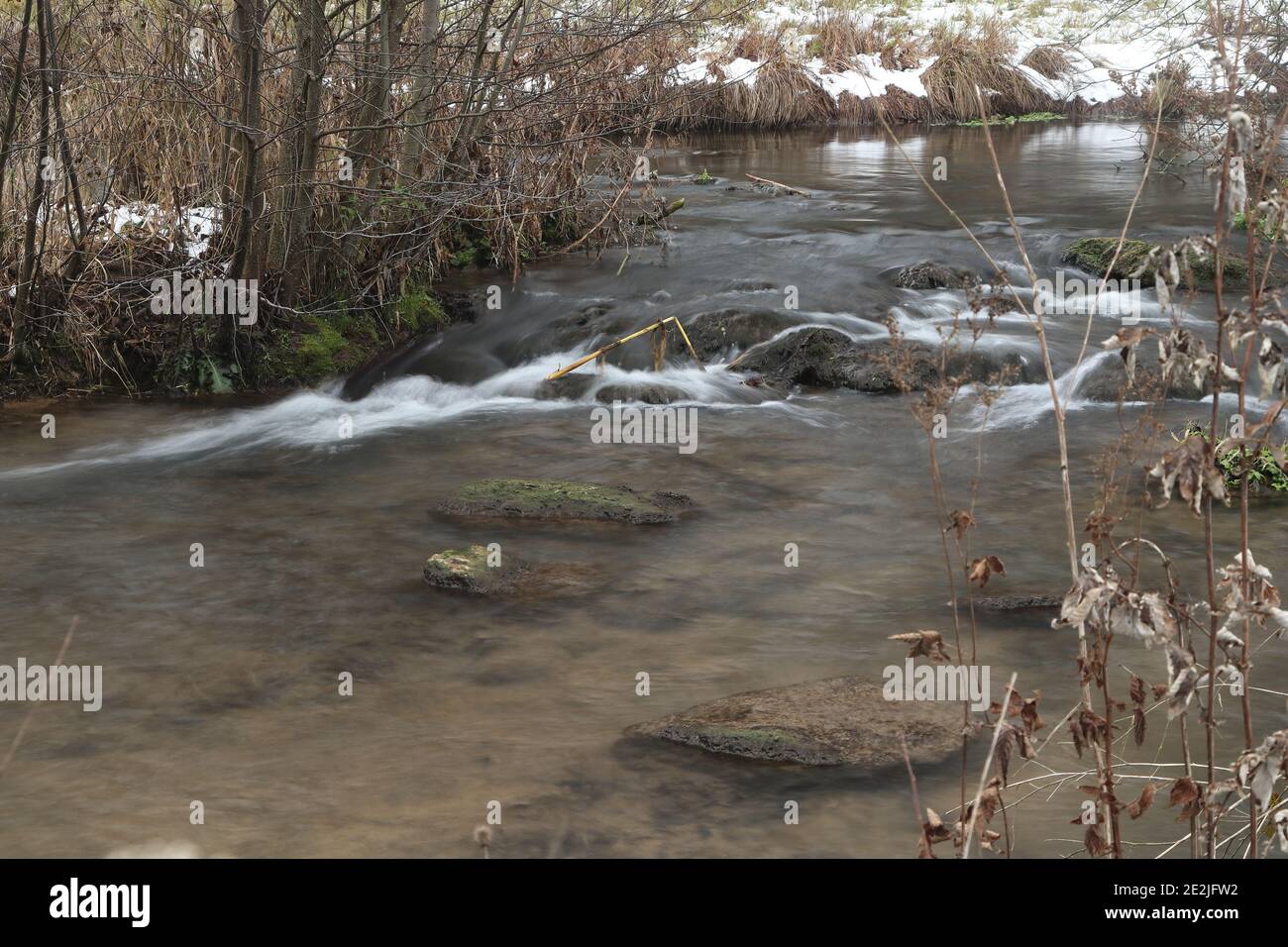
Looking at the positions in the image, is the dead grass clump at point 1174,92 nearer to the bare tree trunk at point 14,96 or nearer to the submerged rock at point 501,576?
the submerged rock at point 501,576

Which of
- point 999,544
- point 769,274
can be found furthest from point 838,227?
point 999,544

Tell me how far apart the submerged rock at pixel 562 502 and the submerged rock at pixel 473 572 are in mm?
810

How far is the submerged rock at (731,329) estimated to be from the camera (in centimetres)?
1060

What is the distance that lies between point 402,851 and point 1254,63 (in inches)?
386

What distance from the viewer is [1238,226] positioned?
13023 millimetres

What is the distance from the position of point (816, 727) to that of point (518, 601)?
175 cm

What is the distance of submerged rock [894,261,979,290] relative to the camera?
39.5 feet

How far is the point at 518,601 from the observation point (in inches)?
235

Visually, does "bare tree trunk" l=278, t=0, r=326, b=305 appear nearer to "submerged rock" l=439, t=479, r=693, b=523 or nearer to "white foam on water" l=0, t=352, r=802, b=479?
"white foam on water" l=0, t=352, r=802, b=479

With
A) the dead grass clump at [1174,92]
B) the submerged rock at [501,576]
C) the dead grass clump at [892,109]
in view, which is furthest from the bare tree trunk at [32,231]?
the dead grass clump at [892,109]

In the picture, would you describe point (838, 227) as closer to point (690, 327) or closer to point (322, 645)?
point (690, 327)

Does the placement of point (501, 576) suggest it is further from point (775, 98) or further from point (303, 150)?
point (775, 98)

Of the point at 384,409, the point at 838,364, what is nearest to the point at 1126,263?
the point at 838,364

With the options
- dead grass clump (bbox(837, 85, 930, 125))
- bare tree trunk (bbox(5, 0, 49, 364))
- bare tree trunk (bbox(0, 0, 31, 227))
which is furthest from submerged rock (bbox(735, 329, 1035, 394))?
dead grass clump (bbox(837, 85, 930, 125))
